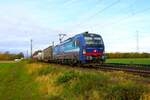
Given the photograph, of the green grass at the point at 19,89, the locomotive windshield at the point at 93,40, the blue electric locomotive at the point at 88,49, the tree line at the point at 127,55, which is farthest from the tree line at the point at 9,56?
the locomotive windshield at the point at 93,40

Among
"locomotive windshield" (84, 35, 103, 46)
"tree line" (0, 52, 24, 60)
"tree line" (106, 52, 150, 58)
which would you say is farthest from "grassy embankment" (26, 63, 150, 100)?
"tree line" (0, 52, 24, 60)

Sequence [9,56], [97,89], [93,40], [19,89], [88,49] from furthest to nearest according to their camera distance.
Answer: [9,56] < [93,40] < [88,49] < [19,89] < [97,89]

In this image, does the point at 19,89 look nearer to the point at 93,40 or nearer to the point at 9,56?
the point at 93,40

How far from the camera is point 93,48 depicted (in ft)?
114

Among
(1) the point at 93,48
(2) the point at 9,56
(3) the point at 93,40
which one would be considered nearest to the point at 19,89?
(1) the point at 93,48

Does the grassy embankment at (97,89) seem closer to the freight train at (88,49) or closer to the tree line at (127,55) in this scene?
the freight train at (88,49)

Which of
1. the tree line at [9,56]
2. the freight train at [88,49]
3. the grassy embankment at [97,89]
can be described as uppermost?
the tree line at [9,56]

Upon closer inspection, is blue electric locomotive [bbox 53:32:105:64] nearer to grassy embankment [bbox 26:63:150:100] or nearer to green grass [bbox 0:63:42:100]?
green grass [bbox 0:63:42:100]

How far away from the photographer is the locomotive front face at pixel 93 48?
3417cm

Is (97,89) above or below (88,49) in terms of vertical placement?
below

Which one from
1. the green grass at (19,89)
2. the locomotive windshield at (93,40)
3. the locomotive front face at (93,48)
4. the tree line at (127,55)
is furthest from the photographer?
the tree line at (127,55)

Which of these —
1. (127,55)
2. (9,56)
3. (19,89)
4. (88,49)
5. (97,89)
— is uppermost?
(9,56)

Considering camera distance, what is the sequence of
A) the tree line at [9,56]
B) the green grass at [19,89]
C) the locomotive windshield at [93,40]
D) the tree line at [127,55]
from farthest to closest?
the tree line at [9,56] → the tree line at [127,55] → the locomotive windshield at [93,40] → the green grass at [19,89]

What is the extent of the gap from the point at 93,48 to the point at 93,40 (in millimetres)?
1091
